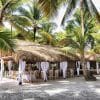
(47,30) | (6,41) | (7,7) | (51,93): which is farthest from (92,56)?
(6,41)

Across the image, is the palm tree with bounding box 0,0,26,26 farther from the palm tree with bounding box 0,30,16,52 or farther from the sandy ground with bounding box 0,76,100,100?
the palm tree with bounding box 0,30,16,52

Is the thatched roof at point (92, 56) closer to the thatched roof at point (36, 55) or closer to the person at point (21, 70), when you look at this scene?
the thatched roof at point (36, 55)

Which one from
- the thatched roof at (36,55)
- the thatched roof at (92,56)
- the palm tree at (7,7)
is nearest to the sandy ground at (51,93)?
the thatched roof at (36,55)

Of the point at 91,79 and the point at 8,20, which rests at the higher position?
the point at 8,20

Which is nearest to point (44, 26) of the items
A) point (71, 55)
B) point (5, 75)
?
point (71, 55)

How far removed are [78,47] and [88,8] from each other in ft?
9.77

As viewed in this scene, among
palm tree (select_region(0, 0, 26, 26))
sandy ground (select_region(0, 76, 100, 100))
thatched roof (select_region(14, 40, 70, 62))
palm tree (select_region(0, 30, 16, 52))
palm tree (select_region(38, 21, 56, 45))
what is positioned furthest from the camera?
palm tree (select_region(38, 21, 56, 45))

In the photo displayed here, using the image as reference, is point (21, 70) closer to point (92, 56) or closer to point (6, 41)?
point (6, 41)

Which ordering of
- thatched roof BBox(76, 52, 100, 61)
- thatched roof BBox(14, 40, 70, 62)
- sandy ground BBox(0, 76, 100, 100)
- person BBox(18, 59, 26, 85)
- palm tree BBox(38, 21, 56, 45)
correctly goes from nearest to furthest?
sandy ground BBox(0, 76, 100, 100)
person BBox(18, 59, 26, 85)
thatched roof BBox(14, 40, 70, 62)
thatched roof BBox(76, 52, 100, 61)
palm tree BBox(38, 21, 56, 45)

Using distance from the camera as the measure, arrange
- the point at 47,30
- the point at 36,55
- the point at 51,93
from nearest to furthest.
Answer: the point at 51,93 → the point at 36,55 → the point at 47,30

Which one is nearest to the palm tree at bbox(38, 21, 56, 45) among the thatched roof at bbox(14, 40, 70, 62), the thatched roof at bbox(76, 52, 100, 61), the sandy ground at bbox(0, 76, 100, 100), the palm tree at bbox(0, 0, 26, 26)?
the thatched roof at bbox(76, 52, 100, 61)

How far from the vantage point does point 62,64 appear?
22.0m

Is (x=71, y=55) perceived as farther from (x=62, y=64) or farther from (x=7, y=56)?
(x=7, y=56)

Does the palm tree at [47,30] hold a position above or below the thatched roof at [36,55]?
above
